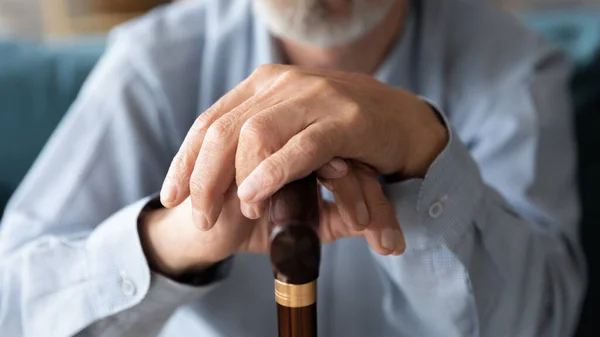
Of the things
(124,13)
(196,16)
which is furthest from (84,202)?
(124,13)

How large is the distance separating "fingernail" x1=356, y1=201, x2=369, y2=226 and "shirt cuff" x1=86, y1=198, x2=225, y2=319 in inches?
6.8

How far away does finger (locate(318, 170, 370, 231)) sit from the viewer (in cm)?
53

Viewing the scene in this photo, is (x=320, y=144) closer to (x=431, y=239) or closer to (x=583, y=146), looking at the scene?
(x=431, y=239)

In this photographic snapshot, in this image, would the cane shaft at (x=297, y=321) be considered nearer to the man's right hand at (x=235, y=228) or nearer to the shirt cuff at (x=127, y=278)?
the man's right hand at (x=235, y=228)

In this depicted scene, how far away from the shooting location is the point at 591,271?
3.47 ft

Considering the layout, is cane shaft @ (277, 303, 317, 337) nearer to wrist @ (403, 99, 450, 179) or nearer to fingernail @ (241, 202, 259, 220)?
fingernail @ (241, 202, 259, 220)

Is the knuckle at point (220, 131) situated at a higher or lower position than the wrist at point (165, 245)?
higher

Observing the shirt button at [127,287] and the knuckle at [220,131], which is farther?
the shirt button at [127,287]

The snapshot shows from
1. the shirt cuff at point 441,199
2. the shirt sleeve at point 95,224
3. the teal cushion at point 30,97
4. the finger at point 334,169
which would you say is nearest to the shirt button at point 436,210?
the shirt cuff at point 441,199

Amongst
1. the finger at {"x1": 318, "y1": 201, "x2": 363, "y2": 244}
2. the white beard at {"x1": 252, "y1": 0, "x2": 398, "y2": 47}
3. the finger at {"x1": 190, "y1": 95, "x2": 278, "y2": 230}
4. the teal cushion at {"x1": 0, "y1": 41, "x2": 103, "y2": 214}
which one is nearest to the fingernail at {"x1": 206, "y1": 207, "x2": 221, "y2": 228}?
the finger at {"x1": 190, "y1": 95, "x2": 278, "y2": 230}

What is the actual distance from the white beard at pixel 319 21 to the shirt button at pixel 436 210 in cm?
25

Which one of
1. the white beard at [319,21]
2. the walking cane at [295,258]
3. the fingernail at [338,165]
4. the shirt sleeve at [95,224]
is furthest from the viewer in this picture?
the white beard at [319,21]

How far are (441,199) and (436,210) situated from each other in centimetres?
1

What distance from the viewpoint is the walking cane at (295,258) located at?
1.35 ft
